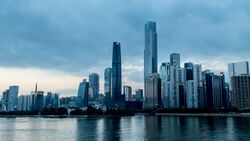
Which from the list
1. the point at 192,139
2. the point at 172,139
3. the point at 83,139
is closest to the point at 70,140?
the point at 83,139

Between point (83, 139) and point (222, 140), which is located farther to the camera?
point (83, 139)

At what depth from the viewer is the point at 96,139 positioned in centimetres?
6153

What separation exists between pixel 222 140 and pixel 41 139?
3607cm

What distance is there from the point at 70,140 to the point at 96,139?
5171 millimetres

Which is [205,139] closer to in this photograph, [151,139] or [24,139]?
[151,139]

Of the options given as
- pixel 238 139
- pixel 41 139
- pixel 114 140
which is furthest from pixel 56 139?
pixel 238 139

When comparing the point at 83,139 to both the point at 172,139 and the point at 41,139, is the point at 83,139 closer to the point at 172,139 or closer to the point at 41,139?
the point at 41,139

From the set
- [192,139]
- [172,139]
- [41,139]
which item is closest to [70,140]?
[41,139]

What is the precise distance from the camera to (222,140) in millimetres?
57969

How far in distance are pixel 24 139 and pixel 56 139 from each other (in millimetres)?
7615

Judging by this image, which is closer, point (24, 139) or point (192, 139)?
point (192, 139)

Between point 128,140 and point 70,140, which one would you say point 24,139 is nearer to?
point 70,140

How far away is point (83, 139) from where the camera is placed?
62000mm

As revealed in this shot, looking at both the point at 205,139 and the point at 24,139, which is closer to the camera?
the point at 205,139
